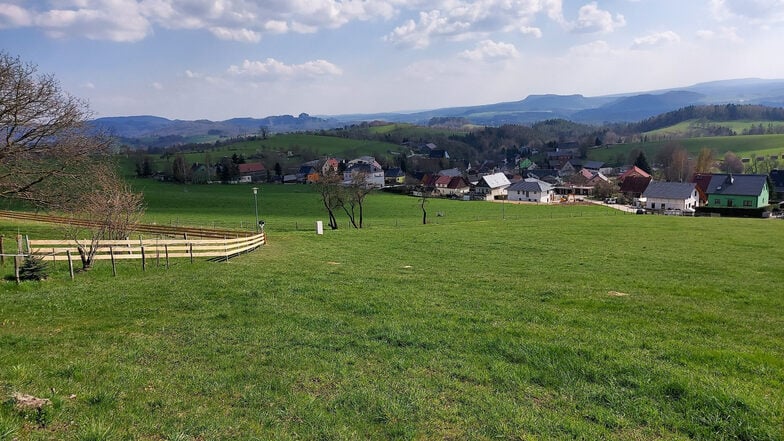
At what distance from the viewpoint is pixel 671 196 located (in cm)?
7712

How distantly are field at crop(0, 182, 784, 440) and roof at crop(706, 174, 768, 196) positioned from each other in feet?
221

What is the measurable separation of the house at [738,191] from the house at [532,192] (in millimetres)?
28243

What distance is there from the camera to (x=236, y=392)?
8.48 meters

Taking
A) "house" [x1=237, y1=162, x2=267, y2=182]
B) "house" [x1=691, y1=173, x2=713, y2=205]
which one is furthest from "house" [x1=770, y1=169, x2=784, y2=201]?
"house" [x1=237, y1=162, x2=267, y2=182]

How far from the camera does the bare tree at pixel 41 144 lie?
850 inches

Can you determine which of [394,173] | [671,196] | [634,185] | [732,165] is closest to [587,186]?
[634,185]

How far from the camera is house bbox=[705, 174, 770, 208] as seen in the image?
7525 cm

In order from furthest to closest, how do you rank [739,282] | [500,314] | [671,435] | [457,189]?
[457,189], [739,282], [500,314], [671,435]

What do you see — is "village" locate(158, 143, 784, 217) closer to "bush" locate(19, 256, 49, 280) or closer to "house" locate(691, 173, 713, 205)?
"house" locate(691, 173, 713, 205)

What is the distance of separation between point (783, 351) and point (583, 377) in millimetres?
5138

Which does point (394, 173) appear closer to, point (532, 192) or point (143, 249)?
point (532, 192)

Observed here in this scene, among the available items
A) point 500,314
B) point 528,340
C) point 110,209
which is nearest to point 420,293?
point 500,314

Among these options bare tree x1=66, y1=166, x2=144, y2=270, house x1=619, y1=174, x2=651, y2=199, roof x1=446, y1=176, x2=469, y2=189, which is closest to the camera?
bare tree x1=66, y1=166, x2=144, y2=270

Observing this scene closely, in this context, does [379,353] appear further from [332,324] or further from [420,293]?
[420,293]
